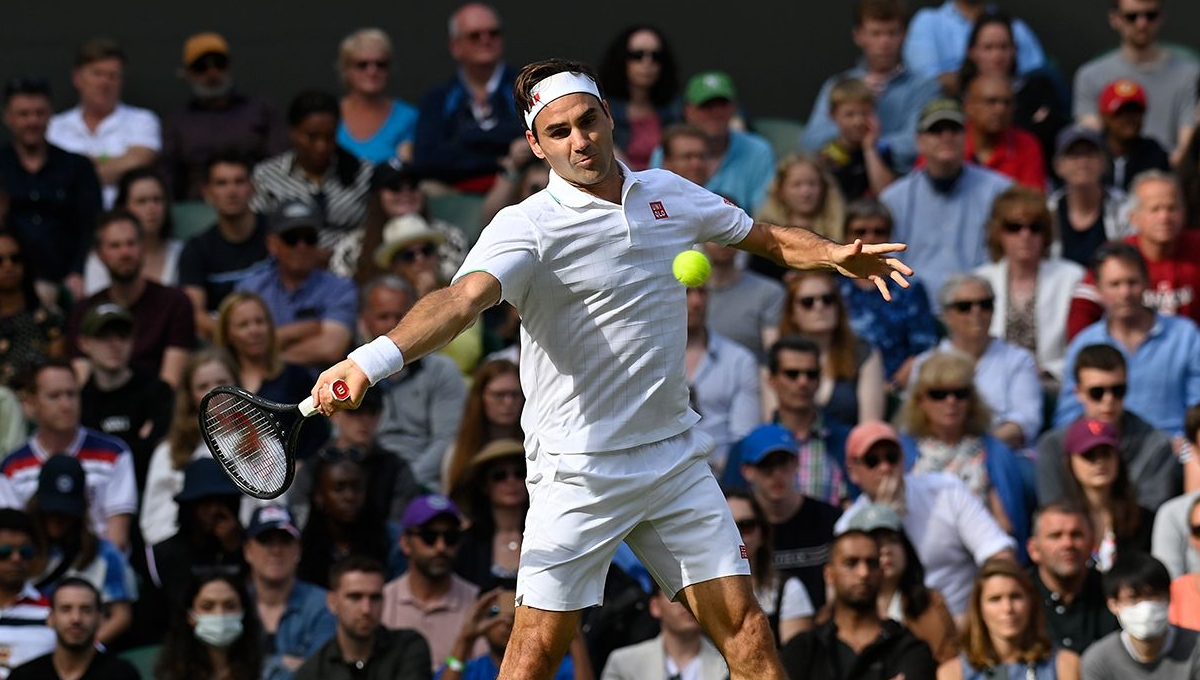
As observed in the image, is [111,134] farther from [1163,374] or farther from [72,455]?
[1163,374]

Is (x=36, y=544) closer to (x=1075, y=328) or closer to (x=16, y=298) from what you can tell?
(x=16, y=298)

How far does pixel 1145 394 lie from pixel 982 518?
175 centimetres

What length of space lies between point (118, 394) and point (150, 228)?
170 cm

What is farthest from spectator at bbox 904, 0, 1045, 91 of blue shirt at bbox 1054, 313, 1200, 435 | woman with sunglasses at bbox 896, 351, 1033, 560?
woman with sunglasses at bbox 896, 351, 1033, 560

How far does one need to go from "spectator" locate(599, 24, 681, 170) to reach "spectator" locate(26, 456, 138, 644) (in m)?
4.34

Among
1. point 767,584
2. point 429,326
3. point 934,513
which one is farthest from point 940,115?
point 429,326

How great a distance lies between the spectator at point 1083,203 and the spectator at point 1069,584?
128 inches

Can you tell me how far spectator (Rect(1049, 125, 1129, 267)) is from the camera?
12.3m

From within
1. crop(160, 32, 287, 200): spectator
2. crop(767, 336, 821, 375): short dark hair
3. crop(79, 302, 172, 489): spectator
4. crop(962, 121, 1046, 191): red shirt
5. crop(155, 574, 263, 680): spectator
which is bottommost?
crop(155, 574, 263, 680): spectator

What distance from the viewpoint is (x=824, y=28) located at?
49.5 feet

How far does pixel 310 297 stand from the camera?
39.6 feet

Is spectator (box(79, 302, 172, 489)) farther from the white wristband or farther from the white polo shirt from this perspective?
the white wristband

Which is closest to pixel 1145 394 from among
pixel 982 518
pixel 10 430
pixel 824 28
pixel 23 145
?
pixel 982 518

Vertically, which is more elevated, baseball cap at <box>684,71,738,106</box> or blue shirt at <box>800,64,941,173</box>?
baseball cap at <box>684,71,738,106</box>
